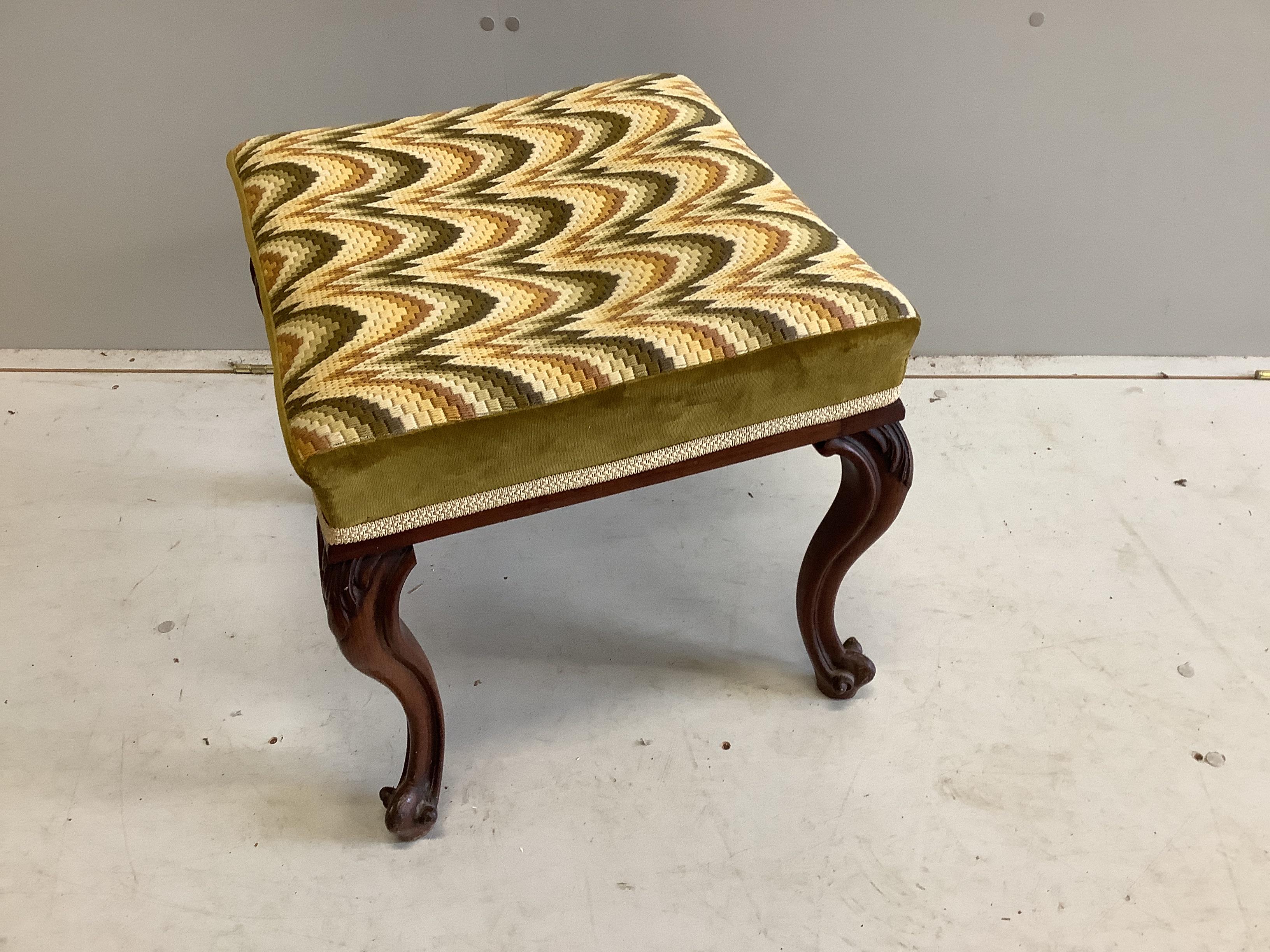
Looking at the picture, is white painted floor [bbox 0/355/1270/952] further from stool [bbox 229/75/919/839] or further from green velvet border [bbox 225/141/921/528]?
green velvet border [bbox 225/141/921/528]

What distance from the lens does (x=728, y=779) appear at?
3.32ft

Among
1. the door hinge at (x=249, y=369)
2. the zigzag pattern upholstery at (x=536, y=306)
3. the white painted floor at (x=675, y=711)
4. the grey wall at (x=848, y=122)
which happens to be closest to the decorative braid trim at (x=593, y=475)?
the zigzag pattern upholstery at (x=536, y=306)

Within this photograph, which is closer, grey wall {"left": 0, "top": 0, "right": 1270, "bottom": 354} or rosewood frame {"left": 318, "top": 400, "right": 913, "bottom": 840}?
rosewood frame {"left": 318, "top": 400, "right": 913, "bottom": 840}

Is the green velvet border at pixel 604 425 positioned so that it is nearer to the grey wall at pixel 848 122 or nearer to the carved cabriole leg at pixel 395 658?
the carved cabriole leg at pixel 395 658

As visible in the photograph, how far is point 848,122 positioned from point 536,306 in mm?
673

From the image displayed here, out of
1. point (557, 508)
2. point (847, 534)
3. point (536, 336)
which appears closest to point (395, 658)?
point (557, 508)

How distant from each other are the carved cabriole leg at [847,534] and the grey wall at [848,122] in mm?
573

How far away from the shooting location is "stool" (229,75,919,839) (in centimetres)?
78

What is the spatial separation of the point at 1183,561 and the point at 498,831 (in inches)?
33.5

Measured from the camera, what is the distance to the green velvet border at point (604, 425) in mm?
759

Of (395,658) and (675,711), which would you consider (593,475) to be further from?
(675,711)

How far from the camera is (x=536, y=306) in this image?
86cm

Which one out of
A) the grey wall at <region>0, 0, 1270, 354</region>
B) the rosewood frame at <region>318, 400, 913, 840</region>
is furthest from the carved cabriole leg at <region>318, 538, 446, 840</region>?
the grey wall at <region>0, 0, 1270, 354</region>

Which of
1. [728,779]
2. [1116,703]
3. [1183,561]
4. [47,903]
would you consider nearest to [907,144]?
[1183,561]
